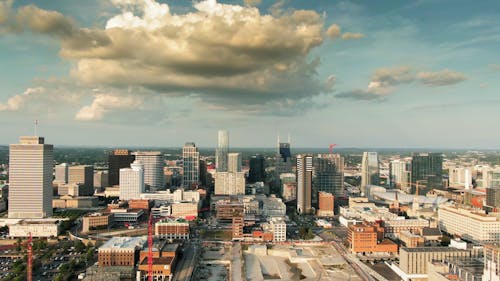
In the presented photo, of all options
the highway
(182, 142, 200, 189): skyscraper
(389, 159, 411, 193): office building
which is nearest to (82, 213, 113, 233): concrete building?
the highway

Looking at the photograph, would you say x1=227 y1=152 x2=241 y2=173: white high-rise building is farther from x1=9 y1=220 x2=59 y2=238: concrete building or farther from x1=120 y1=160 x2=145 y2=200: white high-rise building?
x1=9 y1=220 x2=59 y2=238: concrete building

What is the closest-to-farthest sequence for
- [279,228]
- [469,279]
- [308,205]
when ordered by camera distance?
[469,279], [279,228], [308,205]

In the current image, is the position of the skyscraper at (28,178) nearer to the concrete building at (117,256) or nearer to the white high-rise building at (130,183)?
the white high-rise building at (130,183)

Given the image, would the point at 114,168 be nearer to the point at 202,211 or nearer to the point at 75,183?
the point at 75,183

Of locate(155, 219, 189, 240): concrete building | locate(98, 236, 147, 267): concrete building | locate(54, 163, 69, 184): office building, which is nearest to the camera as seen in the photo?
locate(98, 236, 147, 267): concrete building

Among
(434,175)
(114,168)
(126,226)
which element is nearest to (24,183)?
(126,226)

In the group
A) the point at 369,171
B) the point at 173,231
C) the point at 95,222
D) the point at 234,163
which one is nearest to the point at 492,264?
the point at 173,231
